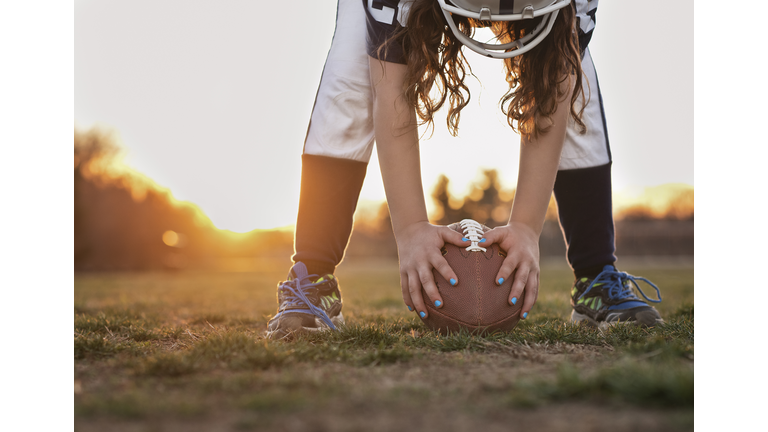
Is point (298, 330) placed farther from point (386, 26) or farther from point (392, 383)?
point (386, 26)

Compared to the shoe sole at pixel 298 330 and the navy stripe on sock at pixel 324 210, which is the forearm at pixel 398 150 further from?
the shoe sole at pixel 298 330

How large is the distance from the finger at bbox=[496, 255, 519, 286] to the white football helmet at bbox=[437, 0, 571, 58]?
0.77 metres

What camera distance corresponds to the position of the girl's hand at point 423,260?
6.20 feet

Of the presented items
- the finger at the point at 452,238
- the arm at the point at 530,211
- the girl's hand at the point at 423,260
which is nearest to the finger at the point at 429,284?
the girl's hand at the point at 423,260

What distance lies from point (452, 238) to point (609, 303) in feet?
2.93

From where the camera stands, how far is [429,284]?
1890 mm

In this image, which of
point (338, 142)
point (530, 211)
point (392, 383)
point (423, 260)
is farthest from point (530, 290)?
point (338, 142)

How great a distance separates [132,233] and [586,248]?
22174mm

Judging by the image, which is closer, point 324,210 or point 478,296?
point 478,296

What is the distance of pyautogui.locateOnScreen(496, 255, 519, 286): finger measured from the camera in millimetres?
1918

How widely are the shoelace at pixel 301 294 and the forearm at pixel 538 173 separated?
897 millimetres

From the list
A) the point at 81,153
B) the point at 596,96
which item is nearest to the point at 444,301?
the point at 596,96

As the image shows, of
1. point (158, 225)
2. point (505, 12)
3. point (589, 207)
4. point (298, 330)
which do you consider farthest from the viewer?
point (158, 225)

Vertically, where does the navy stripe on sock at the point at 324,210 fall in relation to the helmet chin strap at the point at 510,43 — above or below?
below
